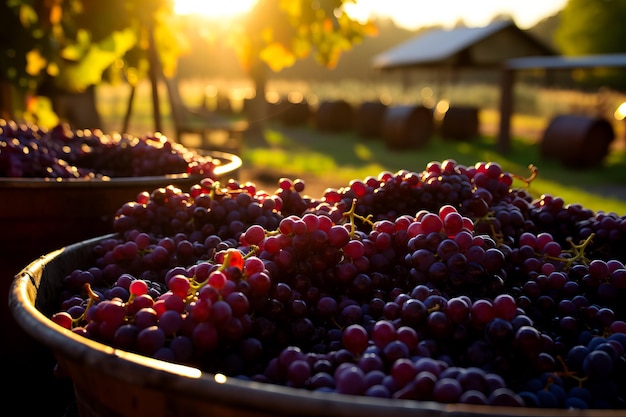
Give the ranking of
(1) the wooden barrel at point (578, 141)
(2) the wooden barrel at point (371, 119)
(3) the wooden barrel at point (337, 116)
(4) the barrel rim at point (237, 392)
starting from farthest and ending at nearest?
(3) the wooden barrel at point (337, 116) → (2) the wooden barrel at point (371, 119) → (1) the wooden barrel at point (578, 141) → (4) the barrel rim at point (237, 392)

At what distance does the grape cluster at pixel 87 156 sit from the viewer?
2.63 m

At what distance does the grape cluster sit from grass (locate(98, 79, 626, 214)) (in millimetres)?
4553

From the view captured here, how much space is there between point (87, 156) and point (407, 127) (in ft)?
42.4

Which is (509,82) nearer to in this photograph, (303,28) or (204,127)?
(204,127)

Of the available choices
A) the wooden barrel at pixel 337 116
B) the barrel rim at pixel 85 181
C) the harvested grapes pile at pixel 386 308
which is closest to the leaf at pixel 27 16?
the barrel rim at pixel 85 181

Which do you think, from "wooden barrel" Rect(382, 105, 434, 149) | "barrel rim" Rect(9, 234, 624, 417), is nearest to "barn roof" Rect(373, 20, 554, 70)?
"wooden barrel" Rect(382, 105, 434, 149)

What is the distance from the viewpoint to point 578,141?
1212 centimetres

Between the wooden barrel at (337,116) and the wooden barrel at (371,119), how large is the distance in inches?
65.2

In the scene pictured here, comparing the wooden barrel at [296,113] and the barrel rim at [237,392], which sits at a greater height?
the barrel rim at [237,392]

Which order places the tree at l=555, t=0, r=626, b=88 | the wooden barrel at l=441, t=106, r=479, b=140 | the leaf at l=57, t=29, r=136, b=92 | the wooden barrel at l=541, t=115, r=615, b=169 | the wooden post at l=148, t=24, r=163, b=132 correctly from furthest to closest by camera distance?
the tree at l=555, t=0, r=626, b=88
the wooden barrel at l=441, t=106, r=479, b=140
the wooden barrel at l=541, t=115, r=615, b=169
the leaf at l=57, t=29, r=136, b=92
the wooden post at l=148, t=24, r=163, b=132

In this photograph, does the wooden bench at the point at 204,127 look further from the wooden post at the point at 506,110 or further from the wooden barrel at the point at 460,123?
the wooden barrel at the point at 460,123

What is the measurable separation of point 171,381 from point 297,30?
203 inches

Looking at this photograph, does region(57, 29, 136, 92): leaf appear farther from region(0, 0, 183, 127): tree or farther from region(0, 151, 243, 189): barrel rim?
region(0, 151, 243, 189): barrel rim

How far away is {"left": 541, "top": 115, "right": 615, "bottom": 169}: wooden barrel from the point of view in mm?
12195
